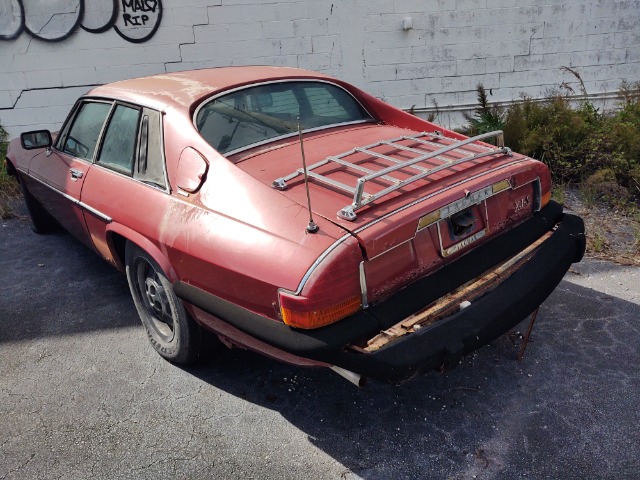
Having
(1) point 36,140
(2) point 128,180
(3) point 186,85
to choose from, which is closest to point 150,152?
(2) point 128,180

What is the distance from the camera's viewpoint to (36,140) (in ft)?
13.3

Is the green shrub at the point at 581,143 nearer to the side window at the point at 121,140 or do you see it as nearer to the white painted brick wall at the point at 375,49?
the white painted brick wall at the point at 375,49

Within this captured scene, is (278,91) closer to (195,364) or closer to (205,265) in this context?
(205,265)

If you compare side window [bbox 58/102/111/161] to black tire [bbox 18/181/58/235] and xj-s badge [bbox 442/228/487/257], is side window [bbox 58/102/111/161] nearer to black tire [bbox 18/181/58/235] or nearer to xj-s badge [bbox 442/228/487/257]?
black tire [bbox 18/181/58/235]

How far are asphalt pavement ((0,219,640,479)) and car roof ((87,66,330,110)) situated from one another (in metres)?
1.53

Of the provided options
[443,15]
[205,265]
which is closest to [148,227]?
[205,265]

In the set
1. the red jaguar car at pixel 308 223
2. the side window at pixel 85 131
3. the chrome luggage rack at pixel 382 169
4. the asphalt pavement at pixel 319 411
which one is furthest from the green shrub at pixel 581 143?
the side window at pixel 85 131

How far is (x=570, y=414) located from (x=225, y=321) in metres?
1.76

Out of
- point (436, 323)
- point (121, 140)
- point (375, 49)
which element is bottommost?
point (436, 323)

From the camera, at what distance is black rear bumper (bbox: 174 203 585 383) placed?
2.16 m

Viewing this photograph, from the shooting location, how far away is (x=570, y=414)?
259 cm

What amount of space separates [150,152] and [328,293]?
1540 millimetres

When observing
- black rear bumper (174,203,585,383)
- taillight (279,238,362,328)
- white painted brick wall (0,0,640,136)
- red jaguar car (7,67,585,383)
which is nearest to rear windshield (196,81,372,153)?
red jaguar car (7,67,585,383)

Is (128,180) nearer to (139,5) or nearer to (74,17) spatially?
(139,5)
